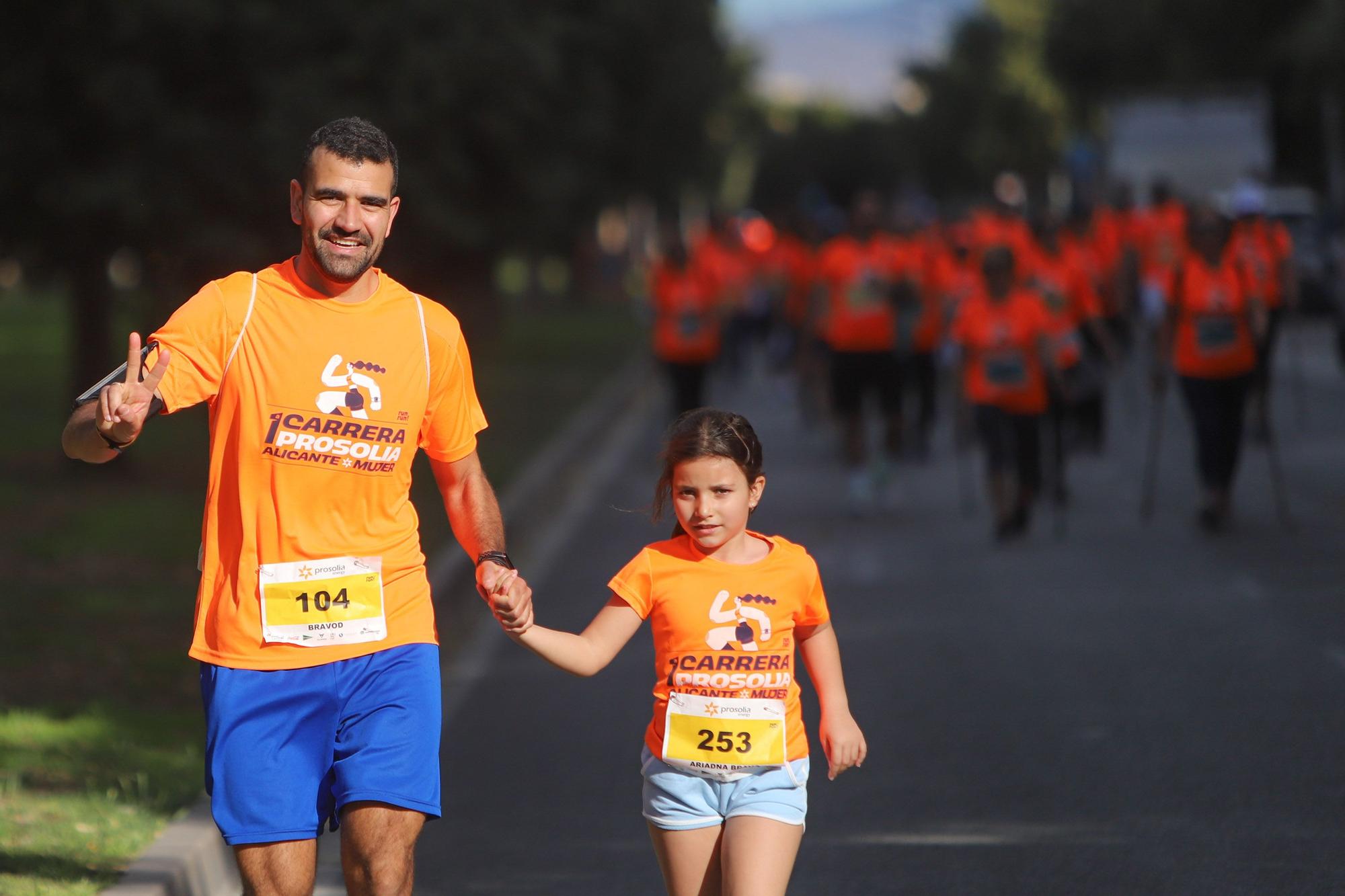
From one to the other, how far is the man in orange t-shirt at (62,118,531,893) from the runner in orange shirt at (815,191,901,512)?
33.8ft

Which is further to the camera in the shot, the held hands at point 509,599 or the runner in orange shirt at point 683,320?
the runner in orange shirt at point 683,320

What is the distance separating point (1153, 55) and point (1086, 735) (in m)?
52.9

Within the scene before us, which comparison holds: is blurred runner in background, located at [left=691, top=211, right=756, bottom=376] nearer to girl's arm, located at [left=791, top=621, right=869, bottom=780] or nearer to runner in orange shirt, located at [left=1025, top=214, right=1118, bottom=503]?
runner in orange shirt, located at [left=1025, top=214, right=1118, bottom=503]

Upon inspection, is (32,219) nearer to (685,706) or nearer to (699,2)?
(685,706)

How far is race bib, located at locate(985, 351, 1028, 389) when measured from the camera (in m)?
12.3

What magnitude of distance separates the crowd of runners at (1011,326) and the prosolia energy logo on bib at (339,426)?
327 inches

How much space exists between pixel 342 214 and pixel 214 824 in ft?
7.69

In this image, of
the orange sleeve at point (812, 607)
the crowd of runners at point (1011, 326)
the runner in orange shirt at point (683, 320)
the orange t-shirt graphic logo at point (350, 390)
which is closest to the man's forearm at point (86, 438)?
the orange t-shirt graphic logo at point (350, 390)

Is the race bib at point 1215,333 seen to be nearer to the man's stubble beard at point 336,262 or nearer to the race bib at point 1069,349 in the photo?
the race bib at point 1069,349

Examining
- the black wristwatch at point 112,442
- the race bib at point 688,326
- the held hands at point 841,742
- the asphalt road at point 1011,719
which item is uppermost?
the race bib at point 688,326

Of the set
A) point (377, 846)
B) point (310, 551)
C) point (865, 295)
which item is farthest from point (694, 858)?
point (865, 295)

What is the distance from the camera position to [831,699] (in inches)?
170

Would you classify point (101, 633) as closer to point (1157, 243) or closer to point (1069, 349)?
point (1069, 349)

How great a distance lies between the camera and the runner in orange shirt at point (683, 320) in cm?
1608
